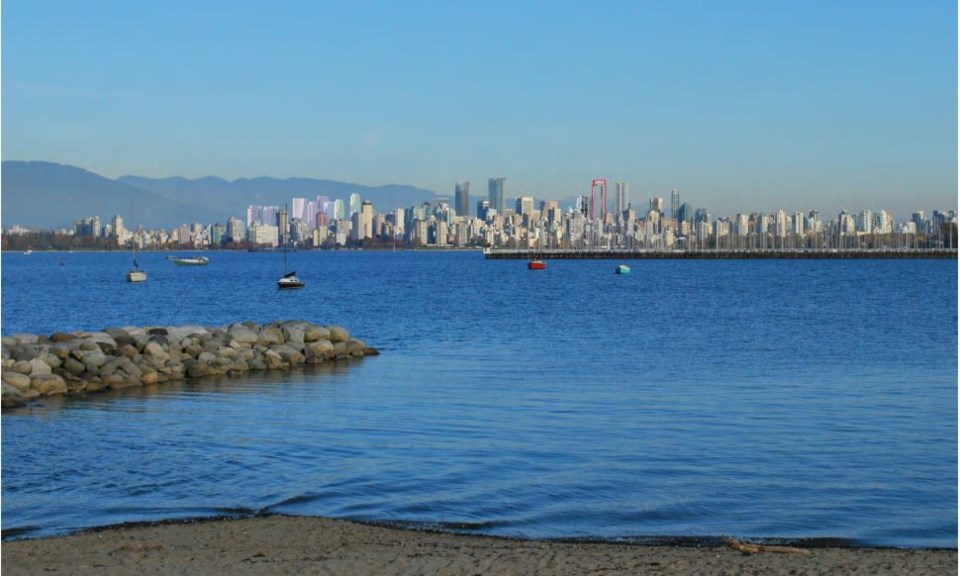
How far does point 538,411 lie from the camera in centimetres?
2039

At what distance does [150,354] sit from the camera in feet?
90.1

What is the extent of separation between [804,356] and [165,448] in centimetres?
1872

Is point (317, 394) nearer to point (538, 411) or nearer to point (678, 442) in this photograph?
point (538, 411)

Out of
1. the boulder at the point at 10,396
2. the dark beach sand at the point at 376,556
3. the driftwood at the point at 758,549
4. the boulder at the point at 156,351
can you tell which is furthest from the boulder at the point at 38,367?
the driftwood at the point at 758,549

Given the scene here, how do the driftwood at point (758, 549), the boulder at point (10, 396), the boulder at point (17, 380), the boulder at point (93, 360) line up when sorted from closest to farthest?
the driftwood at point (758, 549), the boulder at point (10, 396), the boulder at point (17, 380), the boulder at point (93, 360)

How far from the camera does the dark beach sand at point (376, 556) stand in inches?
389

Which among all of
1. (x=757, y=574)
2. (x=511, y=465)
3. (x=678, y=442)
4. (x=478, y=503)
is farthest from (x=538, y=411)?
(x=757, y=574)

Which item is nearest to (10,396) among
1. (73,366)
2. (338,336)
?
(73,366)

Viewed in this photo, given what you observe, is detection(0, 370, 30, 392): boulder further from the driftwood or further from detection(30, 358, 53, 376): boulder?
the driftwood

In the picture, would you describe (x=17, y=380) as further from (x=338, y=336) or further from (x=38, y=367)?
(x=338, y=336)

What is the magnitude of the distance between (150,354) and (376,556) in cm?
1811

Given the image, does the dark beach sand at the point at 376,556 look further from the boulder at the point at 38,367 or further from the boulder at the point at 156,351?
the boulder at the point at 156,351

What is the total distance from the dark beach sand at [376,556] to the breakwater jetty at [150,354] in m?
11.3

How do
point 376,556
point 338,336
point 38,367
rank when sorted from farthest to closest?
point 338,336 → point 38,367 → point 376,556
